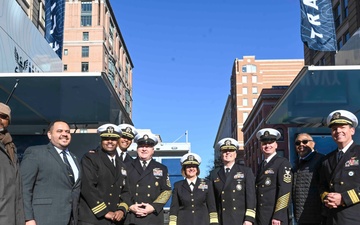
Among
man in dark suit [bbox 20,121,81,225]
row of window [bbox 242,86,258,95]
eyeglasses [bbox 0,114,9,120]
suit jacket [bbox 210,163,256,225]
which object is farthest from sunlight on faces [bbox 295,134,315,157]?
row of window [bbox 242,86,258,95]

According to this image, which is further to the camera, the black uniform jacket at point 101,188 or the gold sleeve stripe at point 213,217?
the gold sleeve stripe at point 213,217

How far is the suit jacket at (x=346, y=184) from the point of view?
496 centimetres

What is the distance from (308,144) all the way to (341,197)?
4.88 feet

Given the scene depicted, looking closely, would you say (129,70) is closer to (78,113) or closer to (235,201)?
(78,113)

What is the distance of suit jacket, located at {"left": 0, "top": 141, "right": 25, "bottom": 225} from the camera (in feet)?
13.6

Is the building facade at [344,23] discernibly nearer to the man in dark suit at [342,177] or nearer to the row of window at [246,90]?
the man in dark suit at [342,177]

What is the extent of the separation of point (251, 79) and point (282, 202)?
9202 cm

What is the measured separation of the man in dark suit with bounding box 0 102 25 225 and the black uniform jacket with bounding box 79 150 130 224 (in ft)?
3.88

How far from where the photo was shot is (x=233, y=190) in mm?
6387

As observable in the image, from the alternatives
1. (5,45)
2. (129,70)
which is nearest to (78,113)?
(5,45)

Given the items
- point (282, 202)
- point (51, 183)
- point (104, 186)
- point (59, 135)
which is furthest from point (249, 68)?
point (51, 183)

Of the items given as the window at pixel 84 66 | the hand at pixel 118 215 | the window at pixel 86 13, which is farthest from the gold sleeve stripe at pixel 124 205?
the window at pixel 86 13

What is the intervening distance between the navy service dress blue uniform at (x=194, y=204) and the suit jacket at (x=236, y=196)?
14 centimetres

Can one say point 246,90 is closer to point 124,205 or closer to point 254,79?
point 254,79
